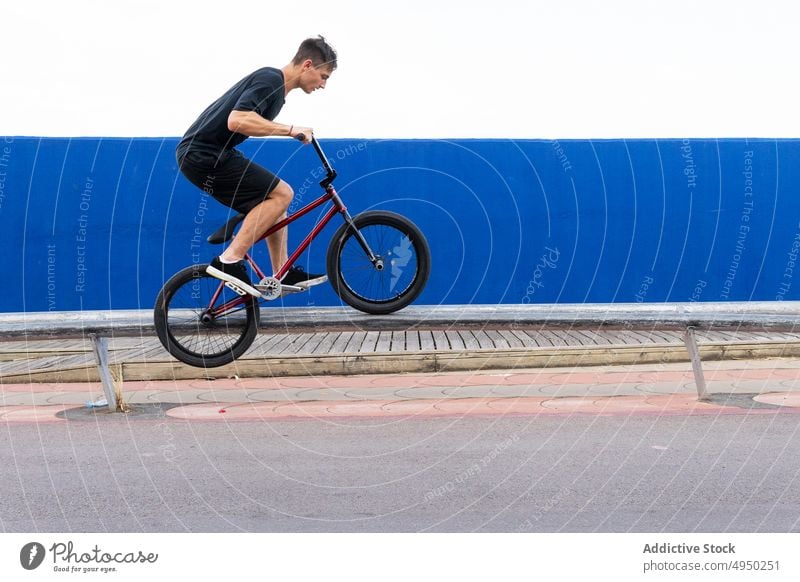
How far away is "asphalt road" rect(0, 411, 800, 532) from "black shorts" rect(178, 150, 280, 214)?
216 cm

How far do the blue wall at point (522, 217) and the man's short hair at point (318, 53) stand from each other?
25.1 ft

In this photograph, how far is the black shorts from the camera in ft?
14.0

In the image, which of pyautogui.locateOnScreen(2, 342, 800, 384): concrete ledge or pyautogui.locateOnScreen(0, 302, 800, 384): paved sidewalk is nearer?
pyautogui.locateOnScreen(0, 302, 800, 384): paved sidewalk

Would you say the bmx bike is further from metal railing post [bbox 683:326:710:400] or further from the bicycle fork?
metal railing post [bbox 683:326:710:400]

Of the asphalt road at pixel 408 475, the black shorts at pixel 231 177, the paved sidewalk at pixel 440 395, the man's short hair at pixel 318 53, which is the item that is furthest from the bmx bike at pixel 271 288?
the paved sidewalk at pixel 440 395

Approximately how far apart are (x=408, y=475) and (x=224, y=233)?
342 centimetres

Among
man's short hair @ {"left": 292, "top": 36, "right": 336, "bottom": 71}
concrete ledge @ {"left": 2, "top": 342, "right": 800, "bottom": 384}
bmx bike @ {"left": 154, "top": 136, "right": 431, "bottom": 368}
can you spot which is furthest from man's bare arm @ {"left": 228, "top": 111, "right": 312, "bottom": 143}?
concrete ledge @ {"left": 2, "top": 342, "right": 800, "bottom": 384}

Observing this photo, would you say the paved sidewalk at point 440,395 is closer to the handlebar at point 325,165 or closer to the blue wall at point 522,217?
the blue wall at point 522,217

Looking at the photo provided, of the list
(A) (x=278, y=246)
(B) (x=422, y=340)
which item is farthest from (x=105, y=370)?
(A) (x=278, y=246)

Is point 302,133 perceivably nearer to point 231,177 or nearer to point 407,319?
point 231,177

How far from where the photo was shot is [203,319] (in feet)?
14.9

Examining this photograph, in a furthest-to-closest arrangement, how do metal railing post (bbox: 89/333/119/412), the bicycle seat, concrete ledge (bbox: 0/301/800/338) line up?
metal railing post (bbox: 89/333/119/412) < concrete ledge (bbox: 0/301/800/338) < the bicycle seat

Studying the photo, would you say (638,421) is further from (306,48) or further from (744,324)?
(306,48)

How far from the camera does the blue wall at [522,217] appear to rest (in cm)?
1167
